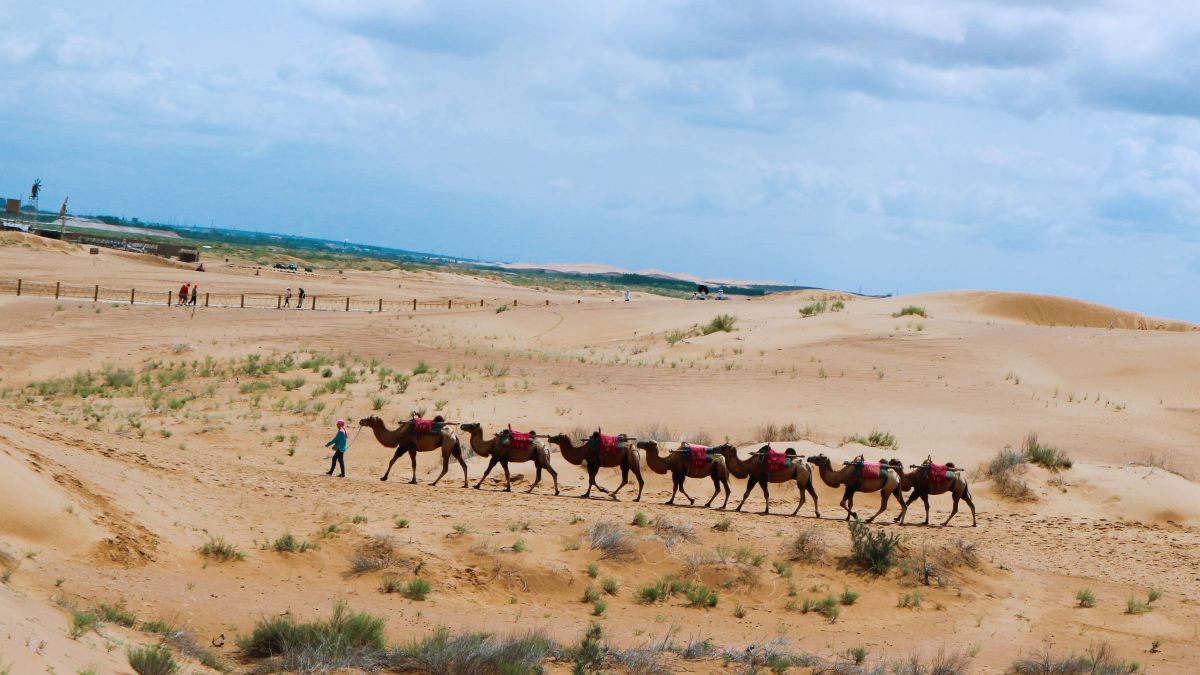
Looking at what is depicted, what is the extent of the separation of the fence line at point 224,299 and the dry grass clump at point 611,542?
138ft

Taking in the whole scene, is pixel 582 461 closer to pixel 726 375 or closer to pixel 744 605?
pixel 744 605

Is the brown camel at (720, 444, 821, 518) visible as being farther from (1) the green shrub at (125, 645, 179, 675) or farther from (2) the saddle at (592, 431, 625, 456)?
(1) the green shrub at (125, 645, 179, 675)

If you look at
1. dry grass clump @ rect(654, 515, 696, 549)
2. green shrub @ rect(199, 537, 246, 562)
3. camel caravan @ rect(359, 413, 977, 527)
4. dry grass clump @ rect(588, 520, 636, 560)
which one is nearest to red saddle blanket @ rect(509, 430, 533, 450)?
camel caravan @ rect(359, 413, 977, 527)

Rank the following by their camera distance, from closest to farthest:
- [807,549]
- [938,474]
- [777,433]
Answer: [807,549]
[938,474]
[777,433]

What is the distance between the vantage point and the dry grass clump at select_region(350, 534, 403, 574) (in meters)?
15.6

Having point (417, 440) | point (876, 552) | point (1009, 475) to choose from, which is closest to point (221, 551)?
point (417, 440)

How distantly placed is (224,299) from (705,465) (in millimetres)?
49915

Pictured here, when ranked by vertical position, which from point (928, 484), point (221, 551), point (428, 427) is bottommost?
point (221, 551)

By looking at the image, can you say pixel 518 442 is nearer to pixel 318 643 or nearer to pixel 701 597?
pixel 701 597

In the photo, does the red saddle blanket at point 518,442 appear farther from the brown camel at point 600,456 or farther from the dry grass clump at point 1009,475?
the dry grass clump at point 1009,475

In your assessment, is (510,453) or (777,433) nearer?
(510,453)

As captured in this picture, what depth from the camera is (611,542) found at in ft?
56.4

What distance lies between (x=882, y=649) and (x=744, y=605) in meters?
2.25

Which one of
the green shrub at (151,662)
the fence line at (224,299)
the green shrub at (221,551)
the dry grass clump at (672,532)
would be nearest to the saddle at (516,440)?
the dry grass clump at (672,532)
